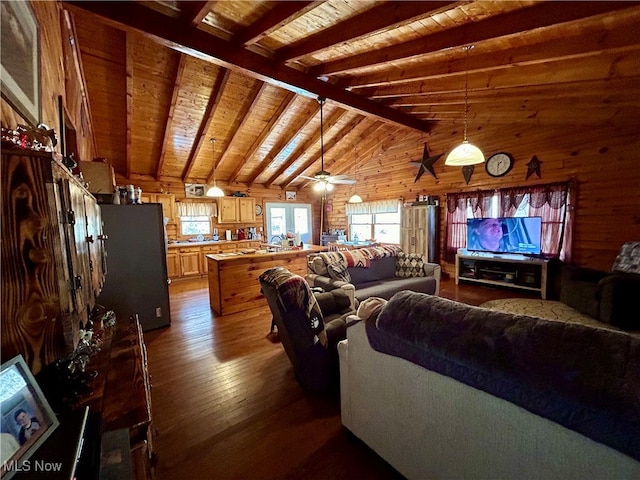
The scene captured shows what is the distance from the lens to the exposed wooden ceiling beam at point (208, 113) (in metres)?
4.06

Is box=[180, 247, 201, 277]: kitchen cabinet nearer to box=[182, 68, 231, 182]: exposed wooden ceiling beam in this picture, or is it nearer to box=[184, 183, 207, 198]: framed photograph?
box=[184, 183, 207, 198]: framed photograph

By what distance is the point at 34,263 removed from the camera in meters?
0.80

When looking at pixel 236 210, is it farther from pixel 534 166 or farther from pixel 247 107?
pixel 534 166

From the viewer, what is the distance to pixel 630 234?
385 cm

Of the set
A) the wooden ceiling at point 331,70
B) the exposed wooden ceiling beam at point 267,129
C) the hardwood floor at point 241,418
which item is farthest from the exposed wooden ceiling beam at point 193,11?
the hardwood floor at point 241,418

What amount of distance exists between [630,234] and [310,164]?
21.8ft

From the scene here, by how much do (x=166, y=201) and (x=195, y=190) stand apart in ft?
2.69

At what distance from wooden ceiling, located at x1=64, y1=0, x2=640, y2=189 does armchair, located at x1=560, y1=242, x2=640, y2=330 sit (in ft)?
6.99

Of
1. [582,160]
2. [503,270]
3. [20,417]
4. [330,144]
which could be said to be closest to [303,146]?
[330,144]

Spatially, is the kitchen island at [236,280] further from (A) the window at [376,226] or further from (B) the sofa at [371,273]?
(A) the window at [376,226]

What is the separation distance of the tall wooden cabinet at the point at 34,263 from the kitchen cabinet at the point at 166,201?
21.8 ft

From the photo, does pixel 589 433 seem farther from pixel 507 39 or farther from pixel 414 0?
pixel 507 39

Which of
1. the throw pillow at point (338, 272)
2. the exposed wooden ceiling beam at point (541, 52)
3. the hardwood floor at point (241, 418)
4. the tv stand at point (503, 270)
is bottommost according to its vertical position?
the hardwood floor at point (241, 418)

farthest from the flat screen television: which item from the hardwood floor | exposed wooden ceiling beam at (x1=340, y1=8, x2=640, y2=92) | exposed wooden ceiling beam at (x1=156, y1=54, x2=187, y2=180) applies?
exposed wooden ceiling beam at (x1=156, y1=54, x2=187, y2=180)
